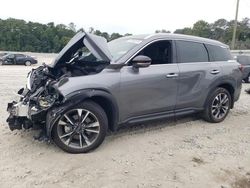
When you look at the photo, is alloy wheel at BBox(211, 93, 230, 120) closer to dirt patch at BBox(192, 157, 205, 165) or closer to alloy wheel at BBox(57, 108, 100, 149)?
dirt patch at BBox(192, 157, 205, 165)

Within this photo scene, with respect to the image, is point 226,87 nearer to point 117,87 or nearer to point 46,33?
point 117,87

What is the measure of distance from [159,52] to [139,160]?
2.01 m

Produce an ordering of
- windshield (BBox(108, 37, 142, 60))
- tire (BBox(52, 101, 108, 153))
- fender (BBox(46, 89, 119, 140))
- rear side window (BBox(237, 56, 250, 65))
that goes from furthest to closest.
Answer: rear side window (BBox(237, 56, 250, 65))
windshield (BBox(108, 37, 142, 60))
tire (BBox(52, 101, 108, 153))
fender (BBox(46, 89, 119, 140))

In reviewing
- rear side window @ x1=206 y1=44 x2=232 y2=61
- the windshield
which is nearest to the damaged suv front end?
the windshield

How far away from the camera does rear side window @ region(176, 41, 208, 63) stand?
5820 mm

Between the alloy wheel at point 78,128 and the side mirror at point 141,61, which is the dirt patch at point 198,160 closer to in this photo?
the alloy wheel at point 78,128

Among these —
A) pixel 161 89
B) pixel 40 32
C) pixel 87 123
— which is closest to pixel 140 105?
pixel 161 89

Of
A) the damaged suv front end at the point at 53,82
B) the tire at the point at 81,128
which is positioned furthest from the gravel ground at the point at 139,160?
the damaged suv front end at the point at 53,82

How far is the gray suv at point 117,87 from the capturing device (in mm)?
4590

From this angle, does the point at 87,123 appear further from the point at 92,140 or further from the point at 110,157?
the point at 110,157

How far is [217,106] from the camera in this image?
21.4 ft

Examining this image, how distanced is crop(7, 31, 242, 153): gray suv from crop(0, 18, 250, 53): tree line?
1908 inches

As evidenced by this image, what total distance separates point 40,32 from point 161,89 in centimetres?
5682

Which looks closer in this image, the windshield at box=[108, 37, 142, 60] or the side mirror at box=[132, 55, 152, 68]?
the side mirror at box=[132, 55, 152, 68]
